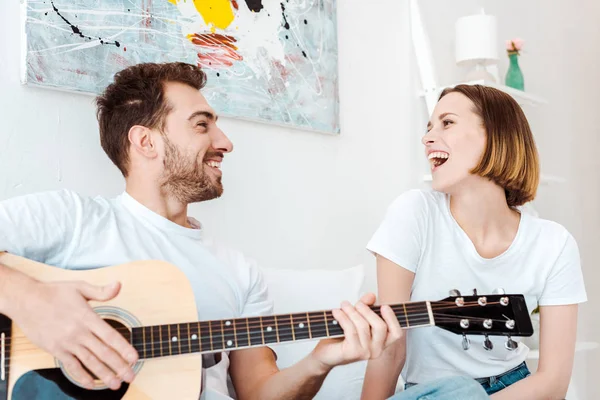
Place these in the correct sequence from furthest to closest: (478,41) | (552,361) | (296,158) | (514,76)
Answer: (514,76), (478,41), (296,158), (552,361)

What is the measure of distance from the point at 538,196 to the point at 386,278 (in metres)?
1.58

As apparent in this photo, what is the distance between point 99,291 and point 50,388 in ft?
0.54

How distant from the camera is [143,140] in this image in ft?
4.99

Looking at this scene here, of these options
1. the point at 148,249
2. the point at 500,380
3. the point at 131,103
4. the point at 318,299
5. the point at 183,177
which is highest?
the point at 131,103

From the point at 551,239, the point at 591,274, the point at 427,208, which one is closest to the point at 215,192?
the point at 427,208

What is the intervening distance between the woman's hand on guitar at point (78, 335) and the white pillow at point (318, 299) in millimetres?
651

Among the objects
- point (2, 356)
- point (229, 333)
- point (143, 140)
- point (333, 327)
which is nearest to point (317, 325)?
point (333, 327)

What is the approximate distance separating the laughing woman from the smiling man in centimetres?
32

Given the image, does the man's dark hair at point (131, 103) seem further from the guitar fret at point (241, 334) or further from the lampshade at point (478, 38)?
the lampshade at point (478, 38)

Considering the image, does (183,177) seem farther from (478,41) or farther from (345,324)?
(478,41)

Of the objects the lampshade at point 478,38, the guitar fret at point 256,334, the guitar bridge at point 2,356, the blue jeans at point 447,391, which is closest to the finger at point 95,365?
the guitar bridge at point 2,356

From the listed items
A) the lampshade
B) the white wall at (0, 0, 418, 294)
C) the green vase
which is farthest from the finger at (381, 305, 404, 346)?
the green vase

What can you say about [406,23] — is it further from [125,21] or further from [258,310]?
[258,310]

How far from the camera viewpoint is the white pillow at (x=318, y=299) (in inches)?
66.9
